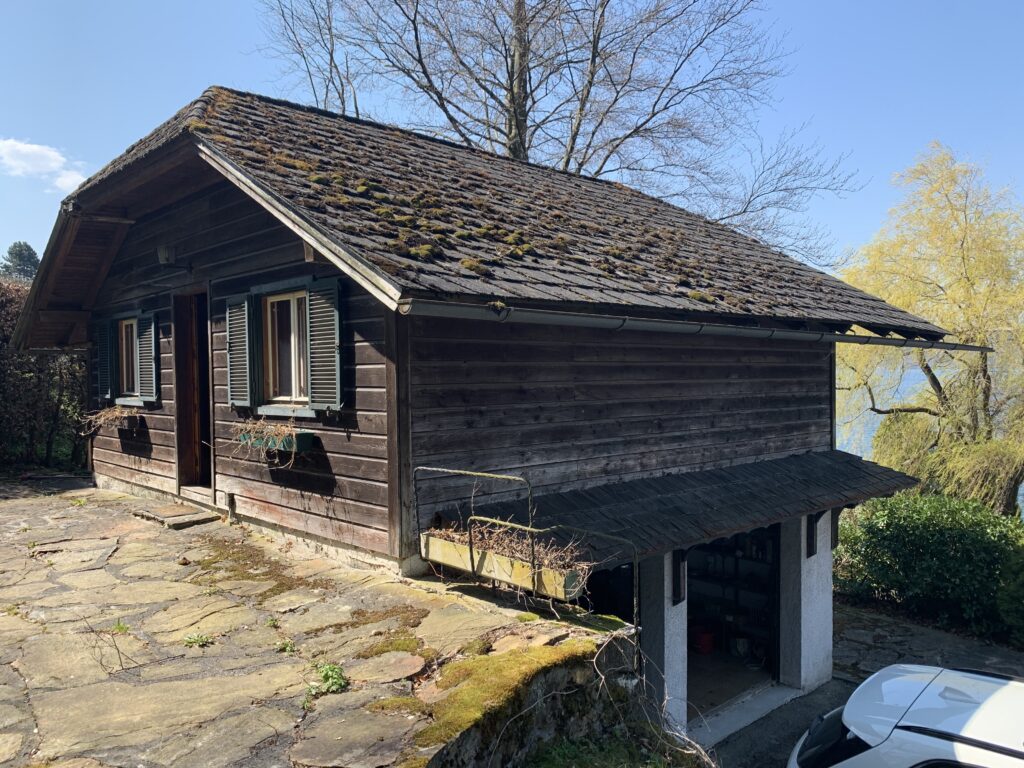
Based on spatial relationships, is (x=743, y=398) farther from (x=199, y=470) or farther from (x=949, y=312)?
(x=949, y=312)

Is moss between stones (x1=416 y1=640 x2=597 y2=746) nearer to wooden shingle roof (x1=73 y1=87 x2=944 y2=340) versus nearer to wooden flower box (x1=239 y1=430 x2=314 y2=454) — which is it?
wooden shingle roof (x1=73 y1=87 x2=944 y2=340)

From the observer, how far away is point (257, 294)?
7039 millimetres

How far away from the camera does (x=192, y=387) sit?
344 inches

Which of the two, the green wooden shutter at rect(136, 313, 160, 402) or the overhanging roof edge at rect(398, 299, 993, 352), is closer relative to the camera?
the overhanging roof edge at rect(398, 299, 993, 352)

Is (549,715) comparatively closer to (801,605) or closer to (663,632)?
(663,632)

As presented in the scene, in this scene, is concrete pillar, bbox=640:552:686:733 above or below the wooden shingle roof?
below

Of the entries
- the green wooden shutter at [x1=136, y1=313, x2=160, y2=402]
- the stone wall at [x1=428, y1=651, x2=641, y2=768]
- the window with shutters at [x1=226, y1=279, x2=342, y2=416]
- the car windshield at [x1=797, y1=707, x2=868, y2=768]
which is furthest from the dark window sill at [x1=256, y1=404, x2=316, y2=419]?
the car windshield at [x1=797, y1=707, x2=868, y2=768]

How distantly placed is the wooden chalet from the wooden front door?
0.09 feet

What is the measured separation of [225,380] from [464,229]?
3.14 meters

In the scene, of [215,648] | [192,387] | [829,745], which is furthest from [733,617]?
[215,648]

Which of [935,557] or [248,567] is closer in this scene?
[248,567]

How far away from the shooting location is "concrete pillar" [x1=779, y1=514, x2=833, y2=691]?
33.6 feet

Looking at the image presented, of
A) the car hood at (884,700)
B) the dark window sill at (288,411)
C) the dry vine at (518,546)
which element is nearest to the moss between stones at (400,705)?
the dry vine at (518,546)

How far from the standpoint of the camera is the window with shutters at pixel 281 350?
625cm
